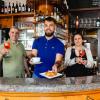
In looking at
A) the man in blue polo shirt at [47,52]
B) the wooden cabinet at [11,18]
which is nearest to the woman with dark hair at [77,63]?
the man in blue polo shirt at [47,52]

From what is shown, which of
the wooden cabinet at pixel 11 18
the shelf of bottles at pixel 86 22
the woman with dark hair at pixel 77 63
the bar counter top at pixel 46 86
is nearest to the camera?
the bar counter top at pixel 46 86

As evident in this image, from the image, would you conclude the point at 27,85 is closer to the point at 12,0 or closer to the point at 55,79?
the point at 55,79

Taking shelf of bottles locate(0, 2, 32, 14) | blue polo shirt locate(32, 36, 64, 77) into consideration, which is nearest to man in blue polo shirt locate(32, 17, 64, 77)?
blue polo shirt locate(32, 36, 64, 77)

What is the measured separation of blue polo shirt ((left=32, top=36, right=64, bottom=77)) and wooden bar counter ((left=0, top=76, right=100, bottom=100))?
48.4 inches

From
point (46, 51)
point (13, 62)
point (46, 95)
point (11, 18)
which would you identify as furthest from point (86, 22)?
point (46, 95)


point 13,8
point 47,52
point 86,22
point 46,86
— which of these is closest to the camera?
point 46,86

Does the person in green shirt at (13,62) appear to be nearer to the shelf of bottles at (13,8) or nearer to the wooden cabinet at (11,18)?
the wooden cabinet at (11,18)

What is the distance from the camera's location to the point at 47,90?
2.56 meters

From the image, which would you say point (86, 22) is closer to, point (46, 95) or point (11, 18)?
point (11, 18)

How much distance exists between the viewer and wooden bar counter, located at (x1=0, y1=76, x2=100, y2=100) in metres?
2.56

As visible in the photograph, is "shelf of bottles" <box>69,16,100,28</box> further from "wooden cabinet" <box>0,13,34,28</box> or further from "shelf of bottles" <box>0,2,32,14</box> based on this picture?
"shelf of bottles" <box>0,2,32,14</box>

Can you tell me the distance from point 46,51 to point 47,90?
144 cm

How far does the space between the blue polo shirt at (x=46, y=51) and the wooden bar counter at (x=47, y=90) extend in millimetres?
1229

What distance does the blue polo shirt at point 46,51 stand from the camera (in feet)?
12.8
